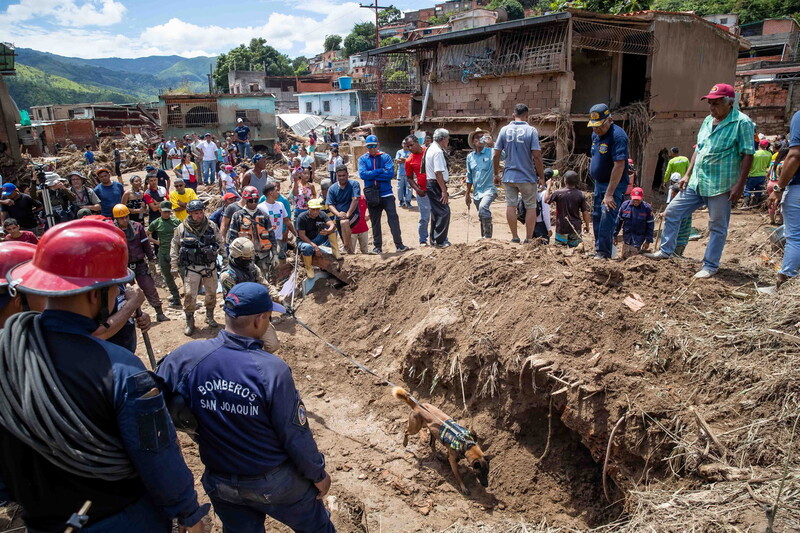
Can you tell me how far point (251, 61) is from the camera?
57562 millimetres

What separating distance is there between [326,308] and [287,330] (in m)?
0.70

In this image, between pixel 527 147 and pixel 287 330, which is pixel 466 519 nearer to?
pixel 287 330

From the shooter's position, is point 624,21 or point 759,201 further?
point 624,21

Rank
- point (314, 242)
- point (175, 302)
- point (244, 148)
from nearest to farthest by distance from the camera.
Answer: point (314, 242), point (175, 302), point (244, 148)

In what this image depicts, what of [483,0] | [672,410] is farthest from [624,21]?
[483,0]

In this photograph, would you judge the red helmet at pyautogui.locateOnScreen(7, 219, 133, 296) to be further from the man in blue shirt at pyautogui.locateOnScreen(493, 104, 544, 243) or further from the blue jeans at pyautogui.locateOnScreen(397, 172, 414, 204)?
the blue jeans at pyautogui.locateOnScreen(397, 172, 414, 204)

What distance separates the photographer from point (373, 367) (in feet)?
20.6

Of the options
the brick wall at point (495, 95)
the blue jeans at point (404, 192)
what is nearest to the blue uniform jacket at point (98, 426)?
the blue jeans at point (404, 192)

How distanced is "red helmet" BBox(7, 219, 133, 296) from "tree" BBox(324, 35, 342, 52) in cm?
8030

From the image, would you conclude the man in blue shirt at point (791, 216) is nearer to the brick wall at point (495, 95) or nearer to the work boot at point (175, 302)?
the work boot at point (175, 302)

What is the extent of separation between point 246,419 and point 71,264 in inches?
40.6

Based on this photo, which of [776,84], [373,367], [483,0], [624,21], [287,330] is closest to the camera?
[373,367]

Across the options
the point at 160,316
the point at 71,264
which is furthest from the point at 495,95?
the point at 71,264

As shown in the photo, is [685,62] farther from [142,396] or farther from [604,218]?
[142,396]
